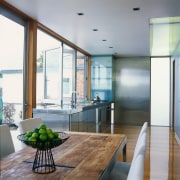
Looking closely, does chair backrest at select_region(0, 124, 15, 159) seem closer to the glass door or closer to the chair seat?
the chair seat

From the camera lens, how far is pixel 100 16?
13.7 ft

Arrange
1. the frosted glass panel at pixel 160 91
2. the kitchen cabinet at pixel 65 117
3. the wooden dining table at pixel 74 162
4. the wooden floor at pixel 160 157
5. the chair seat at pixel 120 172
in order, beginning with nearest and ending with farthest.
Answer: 1. the wooden dining table at pixel 74 162
2. the chair seat at pixel 120 172
3. the wooden floor at pixel 160 157
4. the kitchen cabinet at pixel 65 117
5. the frosted glass panel at pixel 160 91

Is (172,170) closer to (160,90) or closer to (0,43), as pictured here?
(0,43)

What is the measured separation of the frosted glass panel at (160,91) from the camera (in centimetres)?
838

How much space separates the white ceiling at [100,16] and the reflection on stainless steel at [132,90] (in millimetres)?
2688

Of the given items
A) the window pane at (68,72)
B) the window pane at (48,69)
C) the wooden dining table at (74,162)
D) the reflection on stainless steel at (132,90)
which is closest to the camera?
the wooden dining table at (74,162)

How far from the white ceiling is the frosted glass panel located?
8.74ft

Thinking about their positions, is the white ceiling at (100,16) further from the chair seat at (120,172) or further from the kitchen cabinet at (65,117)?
the chair seat at (120,172)

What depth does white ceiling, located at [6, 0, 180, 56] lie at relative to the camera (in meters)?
3.57

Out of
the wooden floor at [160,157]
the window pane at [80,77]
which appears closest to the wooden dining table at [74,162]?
the wooden floor at [160,157]

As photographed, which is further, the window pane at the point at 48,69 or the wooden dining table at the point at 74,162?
the window pane at the point at 48,69

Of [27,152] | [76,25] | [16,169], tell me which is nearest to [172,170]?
[27,152]

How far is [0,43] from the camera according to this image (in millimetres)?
3832

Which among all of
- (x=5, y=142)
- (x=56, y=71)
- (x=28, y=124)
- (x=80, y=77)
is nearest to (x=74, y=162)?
(x=5, y=142)
